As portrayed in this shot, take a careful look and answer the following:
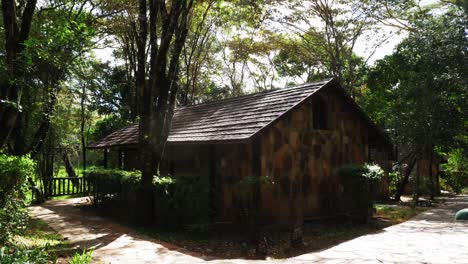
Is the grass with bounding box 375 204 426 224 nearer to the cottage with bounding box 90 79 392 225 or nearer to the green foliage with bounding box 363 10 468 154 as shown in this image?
the cottage with bounding box 90 79 392 225

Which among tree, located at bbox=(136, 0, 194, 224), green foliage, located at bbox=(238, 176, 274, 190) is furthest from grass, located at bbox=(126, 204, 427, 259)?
tree, located at bbox=(136, 0, 194, 224)

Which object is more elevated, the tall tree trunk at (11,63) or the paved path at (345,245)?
the tall tree trunk at (11,63)

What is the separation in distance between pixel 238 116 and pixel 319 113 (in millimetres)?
3018

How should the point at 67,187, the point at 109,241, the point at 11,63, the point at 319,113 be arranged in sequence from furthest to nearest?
the point at 67,187
the point at 319,113
the point at 109,241
the point at 11,63

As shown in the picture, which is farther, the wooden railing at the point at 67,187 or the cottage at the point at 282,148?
the wooden railing at the point at 67,187

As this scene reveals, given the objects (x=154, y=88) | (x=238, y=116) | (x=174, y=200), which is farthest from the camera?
(x=238, y=116)

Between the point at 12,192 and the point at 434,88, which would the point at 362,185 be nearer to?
the point at 434,88

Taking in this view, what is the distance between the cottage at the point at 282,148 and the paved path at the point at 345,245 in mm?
2435

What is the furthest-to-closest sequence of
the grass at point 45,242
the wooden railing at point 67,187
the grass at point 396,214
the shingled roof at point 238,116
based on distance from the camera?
the wooden railing at point 67,187, the grass at point 396,214, the shingled roof at point 238,116, the grass at point 45,242

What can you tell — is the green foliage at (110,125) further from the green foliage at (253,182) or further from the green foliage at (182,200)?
the green foliage at (253,182)

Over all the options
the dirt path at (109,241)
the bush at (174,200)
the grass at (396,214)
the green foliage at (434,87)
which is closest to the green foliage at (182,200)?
the bush at (174,200)

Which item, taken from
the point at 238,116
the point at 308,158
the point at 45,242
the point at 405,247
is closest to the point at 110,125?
the point at 238,116

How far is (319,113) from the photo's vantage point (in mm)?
13391

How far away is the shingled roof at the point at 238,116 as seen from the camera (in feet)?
35.9
